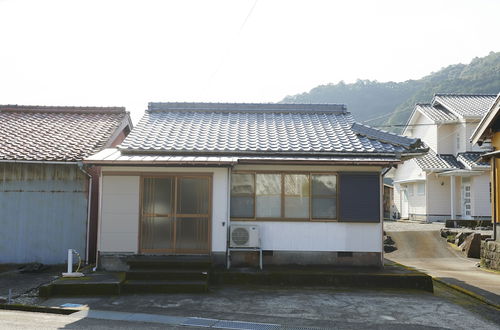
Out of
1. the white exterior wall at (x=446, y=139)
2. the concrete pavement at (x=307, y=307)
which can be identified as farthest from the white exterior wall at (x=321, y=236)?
the white exterior wall at (x=446, y=139)

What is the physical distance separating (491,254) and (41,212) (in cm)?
1417

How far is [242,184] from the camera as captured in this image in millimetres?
11672

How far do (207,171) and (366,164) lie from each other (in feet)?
13.4

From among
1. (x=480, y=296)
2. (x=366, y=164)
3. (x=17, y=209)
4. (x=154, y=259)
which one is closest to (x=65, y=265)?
(x=17, y=209)

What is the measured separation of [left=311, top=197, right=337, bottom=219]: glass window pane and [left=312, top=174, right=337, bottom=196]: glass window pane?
186mm

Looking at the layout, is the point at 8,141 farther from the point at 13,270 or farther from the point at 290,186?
the point at 290,186

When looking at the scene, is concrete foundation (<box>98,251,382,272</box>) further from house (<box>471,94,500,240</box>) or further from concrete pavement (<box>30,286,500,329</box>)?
house (<box>471,94,500,240</box>)

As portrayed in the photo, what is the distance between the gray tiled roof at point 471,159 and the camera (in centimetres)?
2333

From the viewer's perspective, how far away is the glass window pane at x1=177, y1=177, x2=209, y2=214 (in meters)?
11.3

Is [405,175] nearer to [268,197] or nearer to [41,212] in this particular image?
Answer: [268,197]

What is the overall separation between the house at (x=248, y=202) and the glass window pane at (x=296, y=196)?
3 centimetres

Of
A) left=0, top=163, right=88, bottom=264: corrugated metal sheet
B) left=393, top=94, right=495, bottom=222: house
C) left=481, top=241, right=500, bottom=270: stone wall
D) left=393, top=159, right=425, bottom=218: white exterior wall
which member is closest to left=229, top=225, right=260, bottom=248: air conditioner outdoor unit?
left=0, top=163, right=88, bottom=264: corrugated metal sheet

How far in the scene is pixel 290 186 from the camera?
38.2 ft

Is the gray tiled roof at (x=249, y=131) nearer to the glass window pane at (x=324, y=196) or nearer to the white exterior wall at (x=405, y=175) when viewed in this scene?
the glass window pane at (x=324, y=196)
